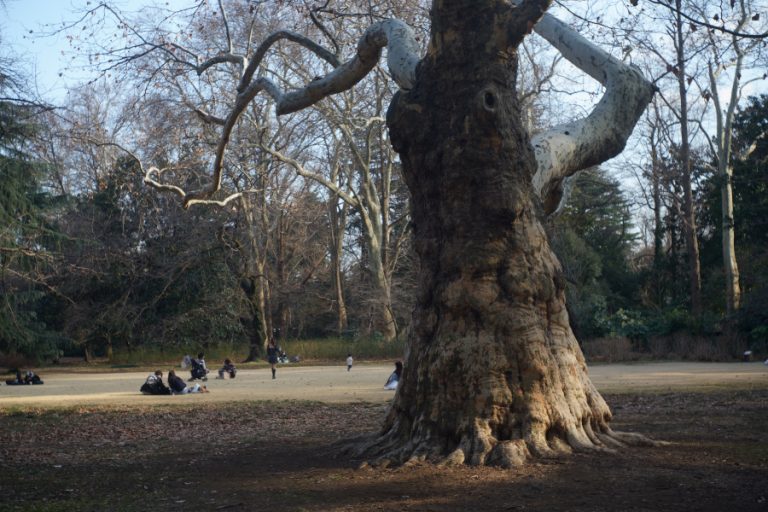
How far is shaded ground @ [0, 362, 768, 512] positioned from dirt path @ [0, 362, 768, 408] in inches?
317

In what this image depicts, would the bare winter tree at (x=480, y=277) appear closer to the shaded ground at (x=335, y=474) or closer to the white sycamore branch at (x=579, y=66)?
the white sycamore branch at (x=579, y=66)

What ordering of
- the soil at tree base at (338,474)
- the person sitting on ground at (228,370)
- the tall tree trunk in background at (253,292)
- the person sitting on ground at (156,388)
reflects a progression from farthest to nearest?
the tall tree trunk in background at (253,292), the person sitting on ground at (228,370), the person sitting on ground at (156,388), the soil at tree base at (338,474)

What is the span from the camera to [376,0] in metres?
15.8

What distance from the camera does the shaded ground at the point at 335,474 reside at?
300 inches

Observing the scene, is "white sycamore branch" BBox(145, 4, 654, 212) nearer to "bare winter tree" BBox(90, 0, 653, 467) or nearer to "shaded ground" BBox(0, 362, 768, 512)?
"bare winter tree" BBox(90, 0, 653, 467)

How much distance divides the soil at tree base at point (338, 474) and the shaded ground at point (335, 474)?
0.02 m

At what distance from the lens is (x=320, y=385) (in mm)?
29109

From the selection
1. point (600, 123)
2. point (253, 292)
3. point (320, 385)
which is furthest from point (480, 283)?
point (253, 292)

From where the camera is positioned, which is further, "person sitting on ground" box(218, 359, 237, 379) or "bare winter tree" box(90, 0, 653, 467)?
"person sitting on ground" box(218, 359, 237, 379)

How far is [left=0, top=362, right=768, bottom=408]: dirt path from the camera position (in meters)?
23.2

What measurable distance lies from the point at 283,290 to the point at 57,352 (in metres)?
15.4

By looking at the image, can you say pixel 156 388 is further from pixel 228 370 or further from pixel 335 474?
pixel 335 474

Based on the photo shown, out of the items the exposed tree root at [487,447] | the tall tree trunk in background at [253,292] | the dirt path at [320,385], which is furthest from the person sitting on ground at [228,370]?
the exposed tree root at [487,447]

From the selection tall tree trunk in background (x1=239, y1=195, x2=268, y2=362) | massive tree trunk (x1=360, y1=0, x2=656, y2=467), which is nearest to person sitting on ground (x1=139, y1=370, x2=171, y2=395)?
massive tree trunk (x1=360, y1=0, x2=656, y2=467)
